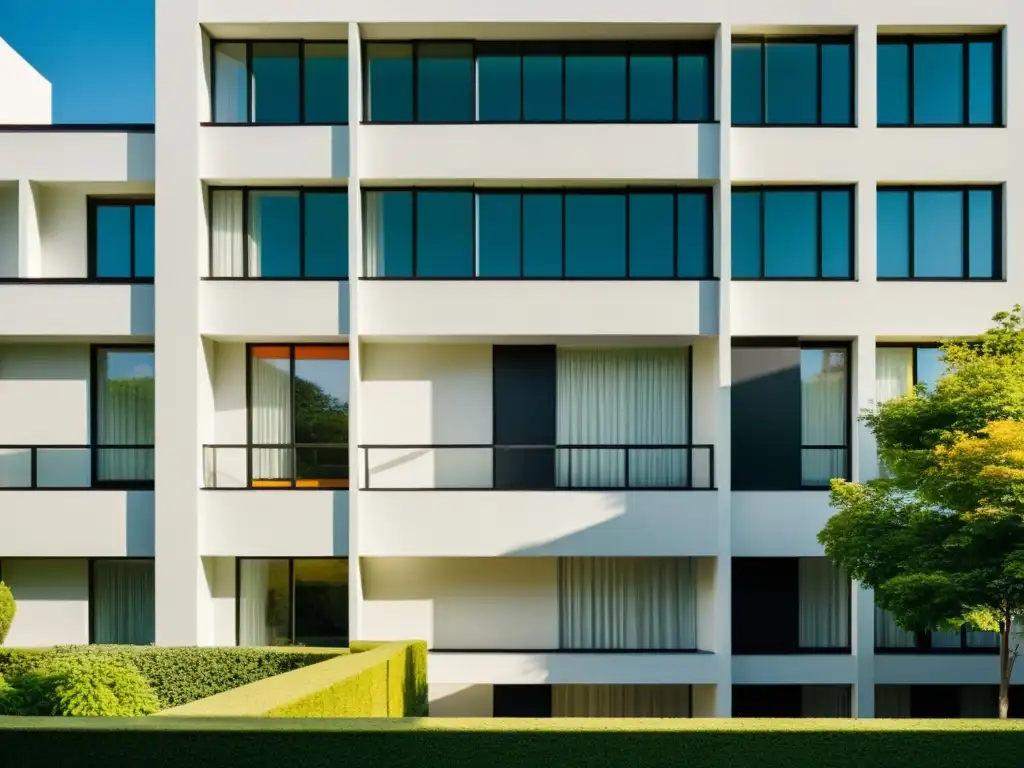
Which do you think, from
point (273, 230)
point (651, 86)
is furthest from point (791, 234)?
point (273, 230)

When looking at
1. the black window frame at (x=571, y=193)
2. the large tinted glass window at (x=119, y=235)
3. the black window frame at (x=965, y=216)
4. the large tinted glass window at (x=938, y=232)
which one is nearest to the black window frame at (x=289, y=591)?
the black window frame at (x=571, y=193)

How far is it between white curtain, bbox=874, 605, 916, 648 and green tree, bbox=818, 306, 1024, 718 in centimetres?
381

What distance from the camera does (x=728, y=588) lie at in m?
16.5

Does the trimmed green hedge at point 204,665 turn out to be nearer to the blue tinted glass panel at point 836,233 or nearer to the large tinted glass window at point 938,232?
the blue tinted glass panel at point 836,233

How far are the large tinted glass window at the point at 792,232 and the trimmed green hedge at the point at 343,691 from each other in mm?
9553

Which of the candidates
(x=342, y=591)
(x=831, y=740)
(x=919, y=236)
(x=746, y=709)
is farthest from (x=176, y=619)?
(x=919, y=236)

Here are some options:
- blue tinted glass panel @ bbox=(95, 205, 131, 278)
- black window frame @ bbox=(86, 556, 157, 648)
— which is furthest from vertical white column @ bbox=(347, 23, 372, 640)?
blue tinted glass panel @ bbox=(95, 205, 131, 278)

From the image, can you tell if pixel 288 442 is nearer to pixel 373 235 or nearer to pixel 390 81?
pixel 373 235

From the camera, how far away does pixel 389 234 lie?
17.4 meters

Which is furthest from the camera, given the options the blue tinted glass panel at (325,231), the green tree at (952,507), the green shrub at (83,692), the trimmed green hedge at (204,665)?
the blue tinted glass panel at (325,231)

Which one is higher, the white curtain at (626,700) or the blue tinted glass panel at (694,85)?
the blue tinted glass panel at (694,85)

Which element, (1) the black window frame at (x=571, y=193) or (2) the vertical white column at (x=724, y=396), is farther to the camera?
(1) the black window frame at (x=571, y=193)

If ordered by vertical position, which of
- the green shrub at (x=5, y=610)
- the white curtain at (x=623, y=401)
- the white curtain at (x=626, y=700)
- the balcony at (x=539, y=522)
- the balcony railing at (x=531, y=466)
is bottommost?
the white curtain at (x=626, y=700)

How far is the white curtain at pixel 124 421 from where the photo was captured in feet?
57.7
